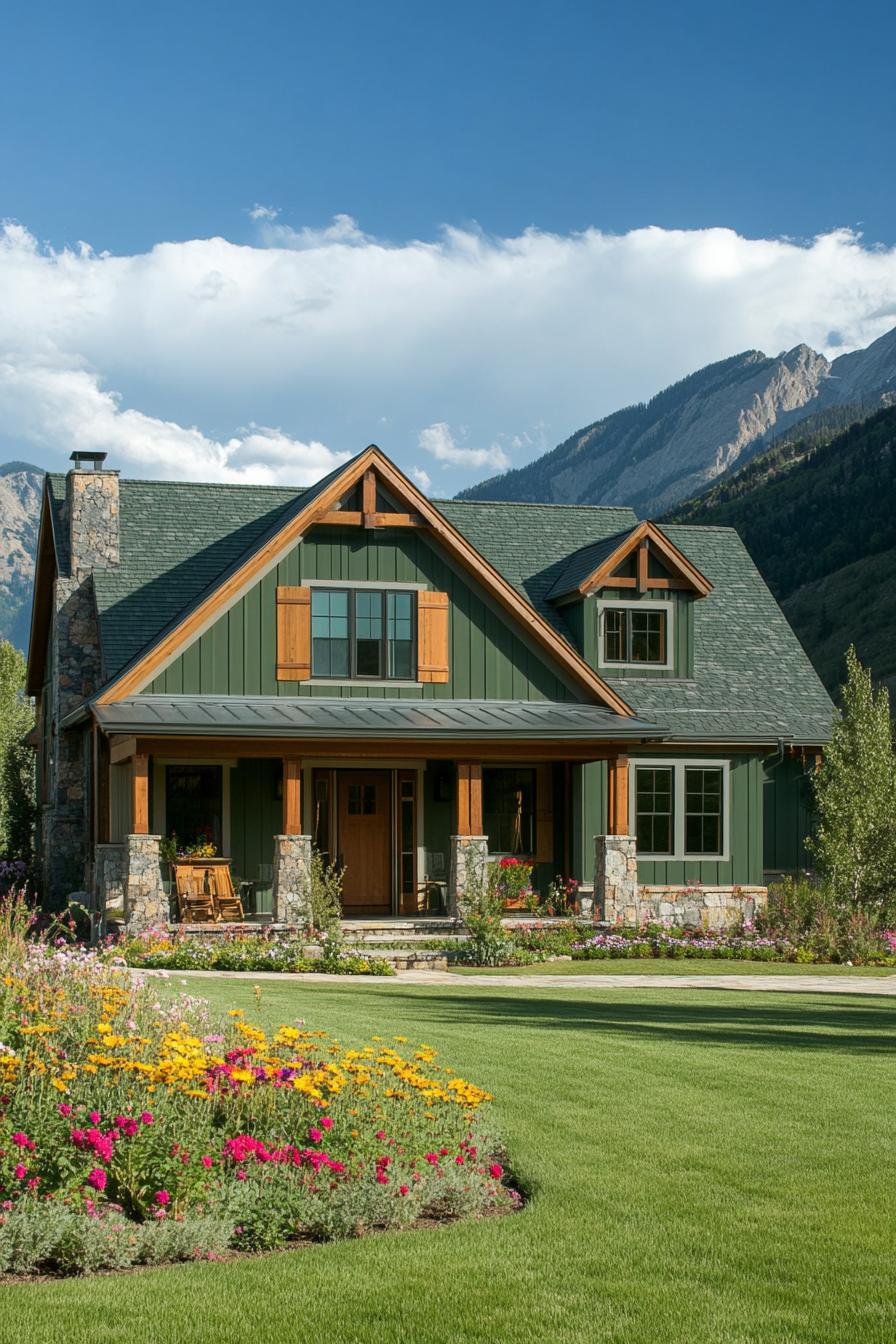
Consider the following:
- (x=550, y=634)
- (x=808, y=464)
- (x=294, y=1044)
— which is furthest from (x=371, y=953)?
(x=808, y=464)

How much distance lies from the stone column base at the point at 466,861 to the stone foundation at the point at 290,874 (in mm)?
2241

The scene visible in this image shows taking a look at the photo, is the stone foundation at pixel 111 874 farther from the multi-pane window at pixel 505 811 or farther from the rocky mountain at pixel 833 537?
the rocky mountain at pixel 833 537

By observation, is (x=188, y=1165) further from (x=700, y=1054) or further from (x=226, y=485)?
(x=226, y=485)

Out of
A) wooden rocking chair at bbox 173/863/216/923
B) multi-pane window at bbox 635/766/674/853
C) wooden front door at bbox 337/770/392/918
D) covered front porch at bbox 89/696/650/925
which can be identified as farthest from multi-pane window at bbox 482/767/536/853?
wooden rocking chair at bbox 173/863/216/923

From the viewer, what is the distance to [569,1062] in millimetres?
9875

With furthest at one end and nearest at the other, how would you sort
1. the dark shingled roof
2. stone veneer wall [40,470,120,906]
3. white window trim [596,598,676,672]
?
white window trim [596,598,676,672] → stone veneer wall [40,470,120,906] → the dark shingled roof

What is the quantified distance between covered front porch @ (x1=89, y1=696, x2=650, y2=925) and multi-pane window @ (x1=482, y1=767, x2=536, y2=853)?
2 cm

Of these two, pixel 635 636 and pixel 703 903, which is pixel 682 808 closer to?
pixel 703 903

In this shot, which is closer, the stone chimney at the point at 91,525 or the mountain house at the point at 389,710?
the mountain house at the point at 389,710

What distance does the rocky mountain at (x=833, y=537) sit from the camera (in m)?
62.3

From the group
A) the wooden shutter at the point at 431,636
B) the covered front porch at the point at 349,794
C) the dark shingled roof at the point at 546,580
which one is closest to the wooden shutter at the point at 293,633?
the covered front porch at the point at 349,794

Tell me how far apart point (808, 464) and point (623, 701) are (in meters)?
62.3

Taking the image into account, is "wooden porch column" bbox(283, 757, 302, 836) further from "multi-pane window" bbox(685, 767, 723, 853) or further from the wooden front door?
"multi-pane window" bbox(685, 767, 723, 853)

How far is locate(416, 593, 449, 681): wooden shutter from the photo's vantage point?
881 inches
